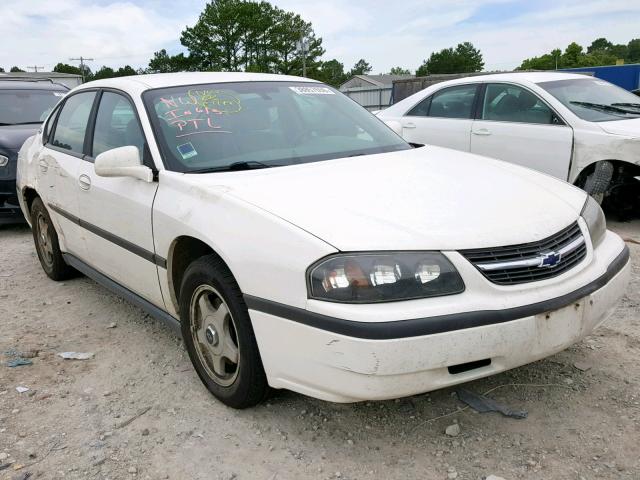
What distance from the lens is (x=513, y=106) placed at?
20.1 feet

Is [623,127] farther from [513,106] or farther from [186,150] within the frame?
[186,150]

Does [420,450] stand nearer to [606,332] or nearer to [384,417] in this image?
[384,417]

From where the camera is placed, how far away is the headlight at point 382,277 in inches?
81.5

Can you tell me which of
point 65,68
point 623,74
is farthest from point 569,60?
point 65,68

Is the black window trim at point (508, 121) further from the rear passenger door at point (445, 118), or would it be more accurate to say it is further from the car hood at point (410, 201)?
the car hood at point (410, 201)

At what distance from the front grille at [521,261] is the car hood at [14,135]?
6.09 metres

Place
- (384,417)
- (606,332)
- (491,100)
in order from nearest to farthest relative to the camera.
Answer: (384,417)
(606,332)
(491,100)

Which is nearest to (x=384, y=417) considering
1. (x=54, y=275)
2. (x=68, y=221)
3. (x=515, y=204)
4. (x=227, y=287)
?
(x=227, y=287)

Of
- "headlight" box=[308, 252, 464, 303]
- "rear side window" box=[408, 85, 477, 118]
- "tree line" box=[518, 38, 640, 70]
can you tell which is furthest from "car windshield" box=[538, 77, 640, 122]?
"tree line" box=[518, 38, 640, 70]

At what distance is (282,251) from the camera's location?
7.16 ft

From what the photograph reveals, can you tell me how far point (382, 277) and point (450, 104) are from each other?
5.08 m

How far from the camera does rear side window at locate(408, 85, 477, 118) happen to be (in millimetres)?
6508

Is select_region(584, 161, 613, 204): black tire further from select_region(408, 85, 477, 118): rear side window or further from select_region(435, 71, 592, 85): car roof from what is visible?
select_region(408, 85, 477, 118): rear side window

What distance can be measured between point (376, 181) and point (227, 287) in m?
0.82
